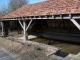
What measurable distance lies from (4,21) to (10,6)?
9.52m

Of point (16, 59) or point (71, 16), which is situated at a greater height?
point (71, 16)

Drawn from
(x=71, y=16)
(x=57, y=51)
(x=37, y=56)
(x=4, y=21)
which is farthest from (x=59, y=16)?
(x=4, y=21)

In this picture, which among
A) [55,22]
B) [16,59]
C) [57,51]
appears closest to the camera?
[16,59]

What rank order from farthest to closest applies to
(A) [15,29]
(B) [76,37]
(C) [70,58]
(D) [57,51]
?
(A) [15,29], (B) [76,37], (D) [57,51], (C) [70,58]

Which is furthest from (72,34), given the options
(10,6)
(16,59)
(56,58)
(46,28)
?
(10,6)

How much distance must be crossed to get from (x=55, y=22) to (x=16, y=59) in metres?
9.05

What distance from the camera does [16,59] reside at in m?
6.32

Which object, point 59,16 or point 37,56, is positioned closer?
point 37,56

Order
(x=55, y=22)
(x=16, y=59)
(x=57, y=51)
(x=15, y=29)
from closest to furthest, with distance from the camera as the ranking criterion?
(x=16, y=59)
(x=57, y=51)
(x=55, y=22)
(x=15, y=29)

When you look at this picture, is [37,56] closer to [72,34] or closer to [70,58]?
[70,58]

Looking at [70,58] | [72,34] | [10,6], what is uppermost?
[10,6]

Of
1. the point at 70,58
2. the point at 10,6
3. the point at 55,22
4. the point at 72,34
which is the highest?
the point at 10,6

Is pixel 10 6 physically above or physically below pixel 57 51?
above

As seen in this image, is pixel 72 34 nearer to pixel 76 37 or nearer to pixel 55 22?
pixel 76 37
